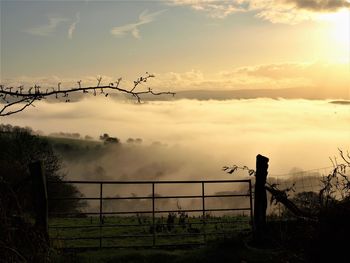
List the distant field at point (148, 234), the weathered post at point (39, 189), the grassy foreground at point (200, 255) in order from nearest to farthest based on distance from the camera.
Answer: the grassy foreground at point (200, 255), the weathered post at point (39, 189), the distant field at point (148, 234)

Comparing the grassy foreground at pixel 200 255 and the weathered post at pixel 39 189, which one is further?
the weathered post at pixel 39 189

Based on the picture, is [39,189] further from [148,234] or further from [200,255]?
[148,234]

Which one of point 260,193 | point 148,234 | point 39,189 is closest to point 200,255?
point 260,193

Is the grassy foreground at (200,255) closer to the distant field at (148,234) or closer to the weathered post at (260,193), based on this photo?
the weathered post at (260,193)

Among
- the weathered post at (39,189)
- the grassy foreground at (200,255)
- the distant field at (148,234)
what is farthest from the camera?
the distant field at (148,234)

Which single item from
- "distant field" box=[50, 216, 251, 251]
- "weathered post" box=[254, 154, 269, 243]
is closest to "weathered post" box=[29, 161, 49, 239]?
"distant field" box=[50, 216, 251, 251]

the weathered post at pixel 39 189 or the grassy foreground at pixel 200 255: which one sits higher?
the weathered post at pixel 39 189

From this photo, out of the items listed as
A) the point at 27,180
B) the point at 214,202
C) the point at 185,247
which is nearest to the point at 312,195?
the point at 185,247

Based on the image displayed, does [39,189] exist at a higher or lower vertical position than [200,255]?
higher

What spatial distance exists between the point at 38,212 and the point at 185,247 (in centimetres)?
332

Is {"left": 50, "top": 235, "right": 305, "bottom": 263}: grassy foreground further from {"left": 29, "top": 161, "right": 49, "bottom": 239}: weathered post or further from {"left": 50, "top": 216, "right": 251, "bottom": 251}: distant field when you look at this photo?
{"left": 50, "top": 216, "right": 251, "bottom": 251}: distant field

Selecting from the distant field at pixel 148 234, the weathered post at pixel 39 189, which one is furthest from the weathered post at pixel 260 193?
the weathered post at pixel 39 189

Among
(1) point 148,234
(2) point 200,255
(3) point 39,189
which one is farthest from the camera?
(1) point 148,234

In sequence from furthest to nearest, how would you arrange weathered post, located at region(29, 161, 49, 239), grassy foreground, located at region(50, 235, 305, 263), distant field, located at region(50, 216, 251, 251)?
distant field, located at region(50, 216, 251, 251) < weathered post, located at region(29, 161, 49, 239) < grassy foreground, located at region(50, 235, 305, 263)
